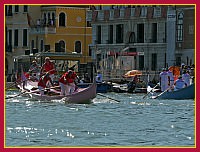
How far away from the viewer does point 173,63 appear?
1897 inches

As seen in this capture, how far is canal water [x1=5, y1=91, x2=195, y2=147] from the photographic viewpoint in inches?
610

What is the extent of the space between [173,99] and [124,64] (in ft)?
58.1

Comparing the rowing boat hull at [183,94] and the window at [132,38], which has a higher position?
the window at [132,38]

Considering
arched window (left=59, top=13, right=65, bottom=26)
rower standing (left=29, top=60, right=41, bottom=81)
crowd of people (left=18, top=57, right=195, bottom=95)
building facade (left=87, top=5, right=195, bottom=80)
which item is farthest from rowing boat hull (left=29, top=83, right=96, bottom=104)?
arched window (left=59, top=13, right=65, bottom=26)

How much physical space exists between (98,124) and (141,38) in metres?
32.3

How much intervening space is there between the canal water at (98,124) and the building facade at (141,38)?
20190mm

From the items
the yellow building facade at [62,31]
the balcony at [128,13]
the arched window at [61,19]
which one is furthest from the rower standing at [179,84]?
the arched window at [61,19]

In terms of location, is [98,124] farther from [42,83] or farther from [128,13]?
[128,13]

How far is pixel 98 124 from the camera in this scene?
63.0ft

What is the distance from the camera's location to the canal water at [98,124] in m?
15.5

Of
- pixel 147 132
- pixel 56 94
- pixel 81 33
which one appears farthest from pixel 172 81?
pixel 81 33

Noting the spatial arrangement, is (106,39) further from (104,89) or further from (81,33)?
(104,89)

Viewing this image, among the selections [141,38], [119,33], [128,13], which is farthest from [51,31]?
[141,38]

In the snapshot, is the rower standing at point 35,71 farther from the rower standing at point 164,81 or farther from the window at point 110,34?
the window at point 110,34
